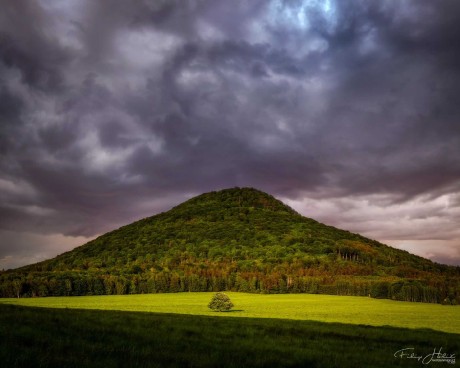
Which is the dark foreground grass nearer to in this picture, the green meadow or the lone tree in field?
the green meadow

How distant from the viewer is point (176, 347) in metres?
18.9

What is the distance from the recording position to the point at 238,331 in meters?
27.2

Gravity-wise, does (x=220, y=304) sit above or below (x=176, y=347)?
below

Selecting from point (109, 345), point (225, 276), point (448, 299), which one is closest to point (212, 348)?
point (109, 345)

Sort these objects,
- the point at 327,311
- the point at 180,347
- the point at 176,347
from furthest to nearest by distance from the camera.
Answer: the point at 327,311, the point at 180,347, the point at 176,347

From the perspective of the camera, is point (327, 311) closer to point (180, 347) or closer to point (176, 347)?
point (180, 347)

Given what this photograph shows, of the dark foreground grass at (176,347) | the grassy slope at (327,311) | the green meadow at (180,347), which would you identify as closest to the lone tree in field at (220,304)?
the grassy slope at (327,311)

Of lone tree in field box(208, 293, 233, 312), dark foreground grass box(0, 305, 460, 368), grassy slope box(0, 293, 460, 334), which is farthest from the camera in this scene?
lone tree in field box(208, 293, 233, 312)

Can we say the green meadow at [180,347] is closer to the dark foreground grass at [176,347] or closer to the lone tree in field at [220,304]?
the dark foreground grass at [176,347]

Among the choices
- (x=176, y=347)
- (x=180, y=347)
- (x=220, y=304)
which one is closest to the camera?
(x=176, y=347)

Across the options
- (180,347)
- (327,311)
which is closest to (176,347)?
(180,347)

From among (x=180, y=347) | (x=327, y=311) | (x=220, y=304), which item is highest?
(x=180, y=347)

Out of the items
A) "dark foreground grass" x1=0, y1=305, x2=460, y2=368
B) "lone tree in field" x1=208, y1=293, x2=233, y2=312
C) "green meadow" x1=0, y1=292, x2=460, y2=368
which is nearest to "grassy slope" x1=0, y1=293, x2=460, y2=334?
"lone tree in field" x1=208, y1=293, x2=233, y2=312

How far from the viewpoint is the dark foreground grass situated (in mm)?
14773
